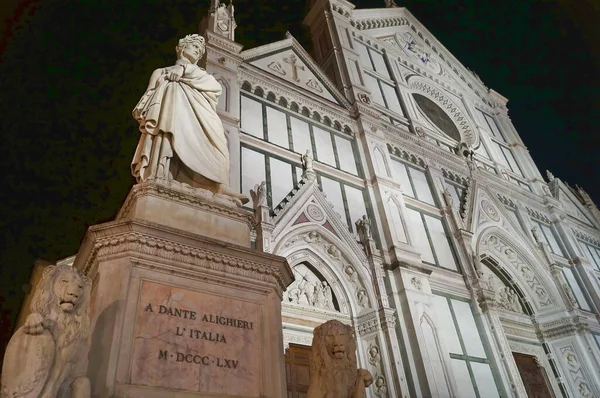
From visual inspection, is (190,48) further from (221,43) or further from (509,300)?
(509,300)

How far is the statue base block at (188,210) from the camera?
437cm

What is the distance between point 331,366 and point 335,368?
5 cm

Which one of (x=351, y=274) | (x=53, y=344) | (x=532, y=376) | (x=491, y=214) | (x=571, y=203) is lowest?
(x=53, y=344)

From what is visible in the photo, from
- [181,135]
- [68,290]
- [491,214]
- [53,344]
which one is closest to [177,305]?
[68,290]

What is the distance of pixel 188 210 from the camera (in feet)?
15.0

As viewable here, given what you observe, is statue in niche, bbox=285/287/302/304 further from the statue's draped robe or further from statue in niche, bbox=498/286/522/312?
statue in niche, bbox=498/286/522/312

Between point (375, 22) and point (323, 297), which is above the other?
point (375, 22)

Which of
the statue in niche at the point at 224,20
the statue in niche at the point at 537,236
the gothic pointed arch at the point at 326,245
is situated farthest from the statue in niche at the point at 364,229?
the statue in niche at the point at 537,236

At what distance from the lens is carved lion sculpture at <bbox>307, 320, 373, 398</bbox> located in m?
4.50

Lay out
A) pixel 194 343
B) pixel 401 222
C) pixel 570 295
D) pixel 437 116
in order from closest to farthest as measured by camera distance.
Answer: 1. pixel 194 343
2. pixel 401 222
3. pixel 570 295
4. pixel 437 116

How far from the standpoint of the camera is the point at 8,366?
107 inches

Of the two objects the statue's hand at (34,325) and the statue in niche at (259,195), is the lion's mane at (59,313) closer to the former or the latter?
the statue's hand at (34,325)

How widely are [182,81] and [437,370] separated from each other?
7.91m

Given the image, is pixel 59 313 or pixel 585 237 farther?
pixel 585 237
